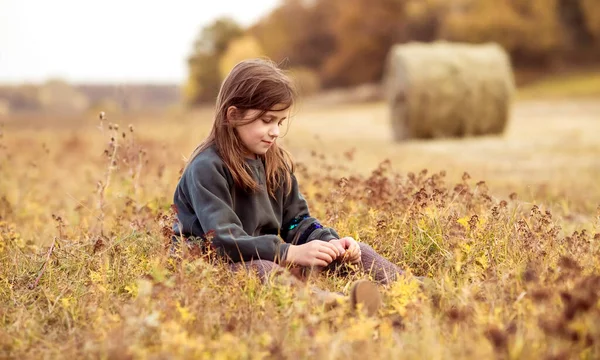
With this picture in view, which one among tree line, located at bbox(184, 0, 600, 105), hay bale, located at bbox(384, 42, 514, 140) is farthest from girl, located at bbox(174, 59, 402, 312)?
tree line, located at bbox(184, 0, 600, 105)

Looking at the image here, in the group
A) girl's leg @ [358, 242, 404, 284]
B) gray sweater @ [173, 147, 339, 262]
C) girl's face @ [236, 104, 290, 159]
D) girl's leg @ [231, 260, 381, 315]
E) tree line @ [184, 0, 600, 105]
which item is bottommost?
girl's leg @ [358, 242, 404, 284]

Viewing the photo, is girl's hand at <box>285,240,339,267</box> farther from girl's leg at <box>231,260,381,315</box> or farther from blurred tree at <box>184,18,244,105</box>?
blurred tree at <box>184,18,244,105</box>

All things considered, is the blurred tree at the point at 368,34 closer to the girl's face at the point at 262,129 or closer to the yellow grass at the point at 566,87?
the yellow grass at the point at 566,87

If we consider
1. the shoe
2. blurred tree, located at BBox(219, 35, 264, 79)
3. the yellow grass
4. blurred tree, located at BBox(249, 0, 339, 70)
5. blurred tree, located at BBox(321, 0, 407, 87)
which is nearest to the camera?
the shoe

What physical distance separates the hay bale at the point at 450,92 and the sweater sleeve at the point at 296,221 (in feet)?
28.8

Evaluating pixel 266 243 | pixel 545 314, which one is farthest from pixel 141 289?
pixel 545 314

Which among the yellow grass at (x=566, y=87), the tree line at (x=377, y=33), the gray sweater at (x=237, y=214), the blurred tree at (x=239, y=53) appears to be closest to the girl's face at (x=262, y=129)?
the gray sweater at (x=237, y=214)

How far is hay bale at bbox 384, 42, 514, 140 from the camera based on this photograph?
12.5m

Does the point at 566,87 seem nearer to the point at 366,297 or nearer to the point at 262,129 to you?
the point at 262,129

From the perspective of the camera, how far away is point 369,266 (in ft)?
11.6

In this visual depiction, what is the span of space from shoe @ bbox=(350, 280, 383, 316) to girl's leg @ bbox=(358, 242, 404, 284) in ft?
1.62

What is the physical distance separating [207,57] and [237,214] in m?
51.1

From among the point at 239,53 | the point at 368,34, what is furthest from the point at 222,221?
the point at 239,53

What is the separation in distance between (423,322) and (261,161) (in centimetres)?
141
